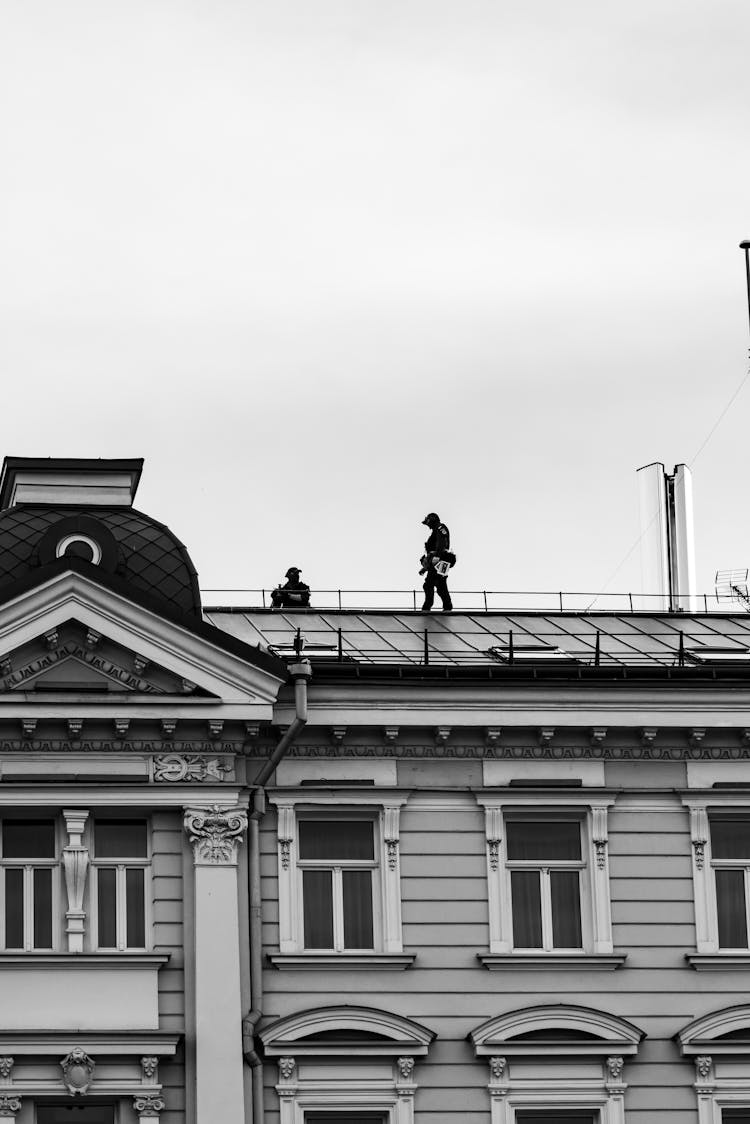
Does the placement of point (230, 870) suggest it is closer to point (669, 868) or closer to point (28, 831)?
point (28, 831)

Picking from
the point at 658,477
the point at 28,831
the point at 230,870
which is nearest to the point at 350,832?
the point at 230,870

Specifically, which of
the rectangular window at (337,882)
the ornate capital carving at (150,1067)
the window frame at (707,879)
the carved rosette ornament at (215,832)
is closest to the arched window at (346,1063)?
the rectangular window at (337,882)

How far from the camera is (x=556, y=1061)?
126 feet

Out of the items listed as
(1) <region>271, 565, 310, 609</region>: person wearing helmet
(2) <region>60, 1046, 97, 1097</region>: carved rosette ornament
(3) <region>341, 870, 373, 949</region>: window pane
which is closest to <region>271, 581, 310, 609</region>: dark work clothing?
(1) <region>271, 565, 310, 609</region>: person wearing helmet

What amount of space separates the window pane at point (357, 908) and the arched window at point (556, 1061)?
7.14ft

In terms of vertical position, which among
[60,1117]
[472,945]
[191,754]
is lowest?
[60,1117]

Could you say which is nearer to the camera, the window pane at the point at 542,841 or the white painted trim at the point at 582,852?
the white painted trim at the point at 582,852

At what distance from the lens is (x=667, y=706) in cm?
3997

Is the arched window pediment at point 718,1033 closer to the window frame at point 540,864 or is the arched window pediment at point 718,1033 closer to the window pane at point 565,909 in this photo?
the window frame at point 540,864

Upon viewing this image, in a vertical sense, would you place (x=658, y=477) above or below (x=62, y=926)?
above

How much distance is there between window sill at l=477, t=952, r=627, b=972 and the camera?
38.6 metres

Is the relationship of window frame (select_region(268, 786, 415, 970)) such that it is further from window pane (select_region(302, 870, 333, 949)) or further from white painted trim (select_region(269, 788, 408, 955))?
window pane (select_region(302, 870, 333, 949))

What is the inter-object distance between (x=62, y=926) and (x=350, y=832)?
4.44 meters

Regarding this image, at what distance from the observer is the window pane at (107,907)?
38094 millimetres
